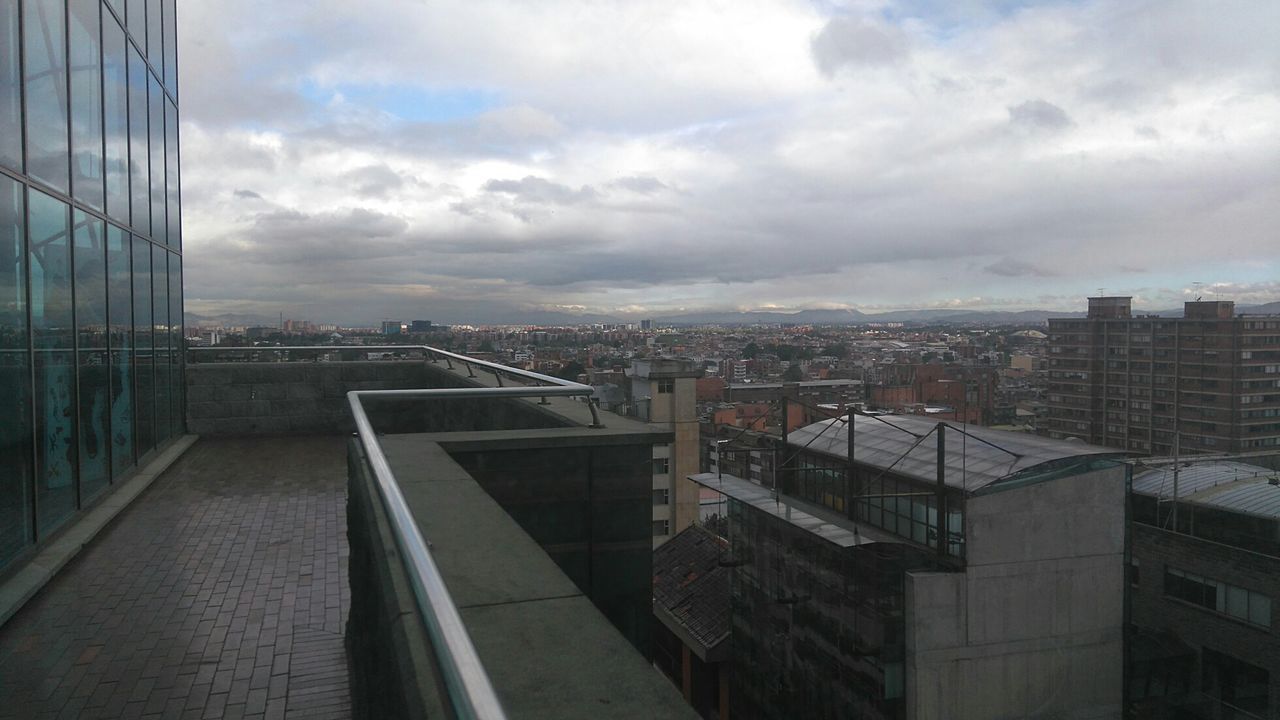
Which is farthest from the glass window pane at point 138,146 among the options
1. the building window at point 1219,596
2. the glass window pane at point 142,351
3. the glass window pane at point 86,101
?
the building window at point 1219,596

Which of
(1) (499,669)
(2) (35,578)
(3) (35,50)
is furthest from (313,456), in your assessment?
(1) (499,669)

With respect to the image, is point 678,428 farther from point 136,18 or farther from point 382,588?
point 382,588

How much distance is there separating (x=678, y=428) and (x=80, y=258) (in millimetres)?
17508

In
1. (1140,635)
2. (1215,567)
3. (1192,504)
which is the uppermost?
(1192,504)

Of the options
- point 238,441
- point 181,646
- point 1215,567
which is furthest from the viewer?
point 1215,567

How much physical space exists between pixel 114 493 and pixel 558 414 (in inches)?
204

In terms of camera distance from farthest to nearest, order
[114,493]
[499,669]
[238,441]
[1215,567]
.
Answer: [1215,567], [238,441], [114,493], [499,669]

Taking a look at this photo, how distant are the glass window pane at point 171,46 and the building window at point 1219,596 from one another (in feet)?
77.0

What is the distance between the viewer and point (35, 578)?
4949 millimetres

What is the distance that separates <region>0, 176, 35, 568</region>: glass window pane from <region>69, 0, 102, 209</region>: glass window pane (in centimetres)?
162

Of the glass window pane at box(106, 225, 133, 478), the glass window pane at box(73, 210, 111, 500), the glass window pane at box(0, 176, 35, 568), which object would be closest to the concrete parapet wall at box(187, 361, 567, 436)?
the glass window pane at box(106, 225, 133, 478)

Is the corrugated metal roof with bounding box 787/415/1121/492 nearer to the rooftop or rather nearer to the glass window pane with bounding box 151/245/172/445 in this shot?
the rooftop

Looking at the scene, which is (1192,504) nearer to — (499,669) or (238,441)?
(238,441)

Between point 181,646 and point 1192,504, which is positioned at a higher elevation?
point 181,646
